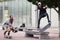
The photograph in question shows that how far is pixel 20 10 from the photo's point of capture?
29297 millimetres

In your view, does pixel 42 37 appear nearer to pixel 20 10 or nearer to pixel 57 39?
pixel 57 39

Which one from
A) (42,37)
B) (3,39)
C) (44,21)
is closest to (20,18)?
(44,21)

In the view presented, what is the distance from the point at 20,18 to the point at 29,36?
12.5 m

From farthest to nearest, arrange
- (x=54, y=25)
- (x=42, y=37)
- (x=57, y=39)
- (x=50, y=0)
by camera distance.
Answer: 1. (x=54, y=25)
2. (x=50, y=0)
3. (x=57, y=39)
4. (x=42, y=37)

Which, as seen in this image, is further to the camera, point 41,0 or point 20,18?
point 20,18

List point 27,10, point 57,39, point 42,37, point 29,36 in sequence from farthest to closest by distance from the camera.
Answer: point 27,10 → point 29,36 → point 57,39 → point 42,37

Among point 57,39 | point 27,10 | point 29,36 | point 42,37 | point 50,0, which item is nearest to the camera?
point 42,37

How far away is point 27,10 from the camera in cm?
2908

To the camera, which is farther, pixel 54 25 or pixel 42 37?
pixel 54 25

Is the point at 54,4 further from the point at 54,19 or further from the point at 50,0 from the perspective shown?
the point at 54,19

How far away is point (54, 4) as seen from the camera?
16.1 metres

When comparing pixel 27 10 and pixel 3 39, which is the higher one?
pixel 27 10

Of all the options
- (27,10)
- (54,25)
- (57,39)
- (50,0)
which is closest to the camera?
(57,39)

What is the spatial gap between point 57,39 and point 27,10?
14586 mm
